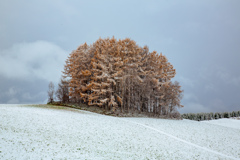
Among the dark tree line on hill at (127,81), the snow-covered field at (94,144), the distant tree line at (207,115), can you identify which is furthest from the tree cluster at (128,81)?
the distant tree line at (207,115)

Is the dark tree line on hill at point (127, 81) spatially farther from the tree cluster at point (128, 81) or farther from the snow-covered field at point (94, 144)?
the snow-covered field at point (94, 144)

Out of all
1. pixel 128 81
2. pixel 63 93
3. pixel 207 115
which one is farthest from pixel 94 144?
pixel 207 115

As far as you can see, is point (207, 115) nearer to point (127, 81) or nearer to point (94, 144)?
point (127, 81)

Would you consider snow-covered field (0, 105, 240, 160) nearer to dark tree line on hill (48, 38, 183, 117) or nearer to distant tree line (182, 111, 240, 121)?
dark tree line on hill (48, 38, 183, 117)

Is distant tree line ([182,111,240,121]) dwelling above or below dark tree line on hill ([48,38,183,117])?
below

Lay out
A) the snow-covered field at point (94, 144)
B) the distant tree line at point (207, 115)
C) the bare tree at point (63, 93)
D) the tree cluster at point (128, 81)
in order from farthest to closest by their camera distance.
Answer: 1. the distant tree line at point (207, 115)
2. the bare tree at point (63, 93)
3. the tree cluster at point (128, 81)
4. the snow-covered field at point (94, 144)

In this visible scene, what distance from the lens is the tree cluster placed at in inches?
997

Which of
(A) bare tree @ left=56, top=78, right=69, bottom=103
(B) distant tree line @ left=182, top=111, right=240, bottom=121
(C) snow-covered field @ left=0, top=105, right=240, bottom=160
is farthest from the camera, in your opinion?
(B) distant tree line @ left=182, top=111, right=240, bottom=121

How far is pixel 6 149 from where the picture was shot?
27.3ft

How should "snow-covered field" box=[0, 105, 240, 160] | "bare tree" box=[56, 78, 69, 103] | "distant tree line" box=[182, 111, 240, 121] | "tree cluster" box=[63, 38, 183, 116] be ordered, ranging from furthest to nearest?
"distant tree line" box=[182, 111, 240, 121] → "bare tree" box=[56, 78, 69, 103] → "tree cluster" box=[63, 38, 183, 116] → "snow-covered field" box=[0, 105, 240, 160]

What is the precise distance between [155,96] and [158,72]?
4.11 meters

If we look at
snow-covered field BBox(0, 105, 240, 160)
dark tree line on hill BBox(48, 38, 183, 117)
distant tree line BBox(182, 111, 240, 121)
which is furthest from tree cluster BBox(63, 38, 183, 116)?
distant tree line BBox(182, 111, 240, 121)

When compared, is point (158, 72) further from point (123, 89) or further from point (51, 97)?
point (51, 97)

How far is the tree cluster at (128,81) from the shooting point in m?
25.3
